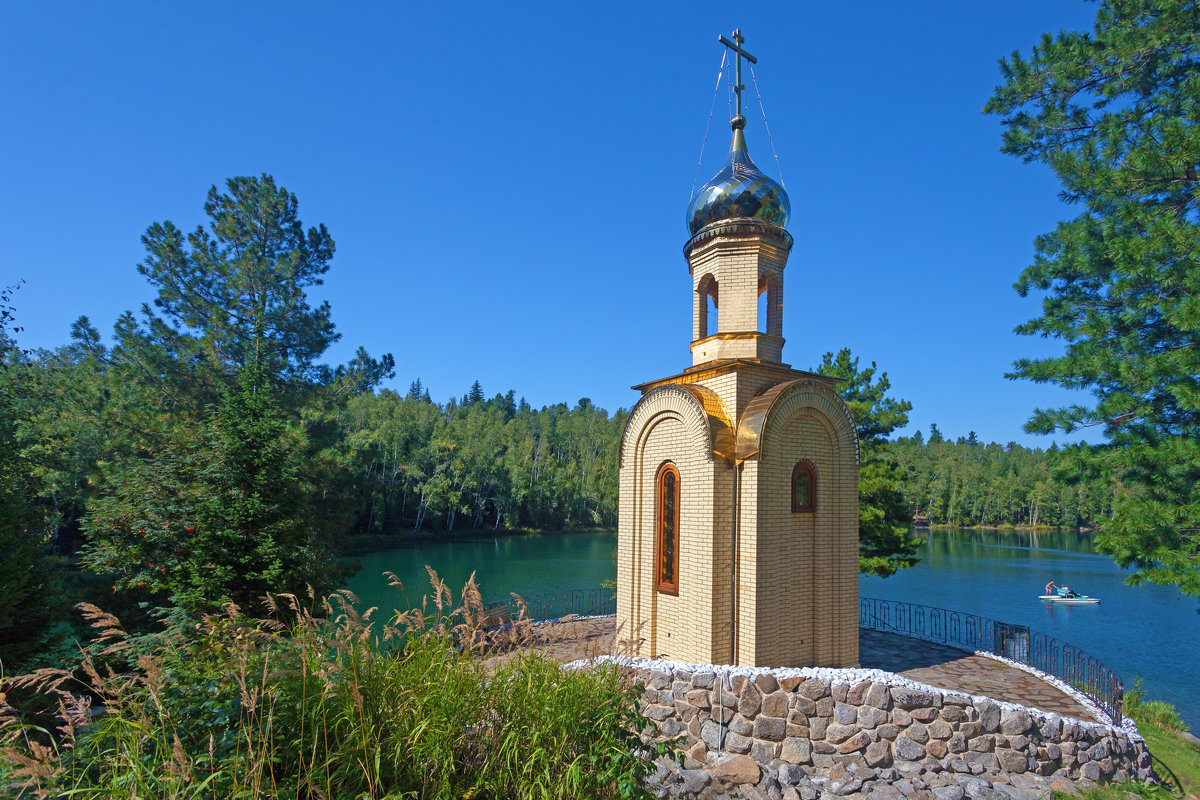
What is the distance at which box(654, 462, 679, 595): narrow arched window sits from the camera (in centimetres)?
888

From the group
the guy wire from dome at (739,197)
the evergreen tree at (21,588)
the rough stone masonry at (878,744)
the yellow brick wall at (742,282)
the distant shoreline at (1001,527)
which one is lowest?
the distant shoreline at (1001,527)

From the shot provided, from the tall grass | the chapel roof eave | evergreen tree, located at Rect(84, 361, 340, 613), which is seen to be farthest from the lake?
the chapel roof eave

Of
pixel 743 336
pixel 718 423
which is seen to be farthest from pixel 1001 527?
pixel 718 423

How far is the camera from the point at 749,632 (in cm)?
797

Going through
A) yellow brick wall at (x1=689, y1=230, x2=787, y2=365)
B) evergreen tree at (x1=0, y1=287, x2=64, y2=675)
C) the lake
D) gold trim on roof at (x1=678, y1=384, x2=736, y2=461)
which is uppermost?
yellow brick wall at (x1=689, y1=230, x2=787, y2=365)

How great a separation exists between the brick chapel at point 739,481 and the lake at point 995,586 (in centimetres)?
408

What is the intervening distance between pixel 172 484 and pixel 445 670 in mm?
7685

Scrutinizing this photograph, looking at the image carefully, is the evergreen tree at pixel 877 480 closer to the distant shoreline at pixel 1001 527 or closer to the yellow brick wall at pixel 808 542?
the yellow brick wall at pixel 808 542

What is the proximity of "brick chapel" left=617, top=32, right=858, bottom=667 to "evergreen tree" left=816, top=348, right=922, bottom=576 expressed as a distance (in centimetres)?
490

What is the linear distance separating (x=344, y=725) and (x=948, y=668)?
9.32m

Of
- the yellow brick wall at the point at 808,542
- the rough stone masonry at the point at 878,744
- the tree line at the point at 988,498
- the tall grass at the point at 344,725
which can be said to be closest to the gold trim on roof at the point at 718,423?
the yellow brick wall at the point at 808,542

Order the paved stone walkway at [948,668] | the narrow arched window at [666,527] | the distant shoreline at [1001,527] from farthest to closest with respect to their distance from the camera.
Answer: the distant shoreline at [1001,527]
the narrow arched window at [666,527]
the paved stone walkway at [948,668]

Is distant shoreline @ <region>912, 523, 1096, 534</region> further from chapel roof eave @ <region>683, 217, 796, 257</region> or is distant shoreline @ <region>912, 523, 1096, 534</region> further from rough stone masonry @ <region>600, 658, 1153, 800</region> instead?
chapel roof eave @ <region>683, 217, 796, 257</region>

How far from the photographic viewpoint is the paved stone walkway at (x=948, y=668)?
7781 mm
